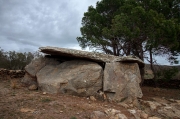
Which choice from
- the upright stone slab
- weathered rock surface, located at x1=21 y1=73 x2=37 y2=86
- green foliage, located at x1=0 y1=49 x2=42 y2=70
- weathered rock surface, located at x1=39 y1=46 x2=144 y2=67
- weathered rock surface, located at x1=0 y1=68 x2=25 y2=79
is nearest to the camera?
the upright stone slab

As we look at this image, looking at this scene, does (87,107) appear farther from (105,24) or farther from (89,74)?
(105,24)

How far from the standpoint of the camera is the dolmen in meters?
7.33

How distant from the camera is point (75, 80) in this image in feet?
24.5

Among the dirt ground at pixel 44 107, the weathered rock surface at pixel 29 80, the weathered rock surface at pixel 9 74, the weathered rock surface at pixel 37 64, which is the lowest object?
the dirt ground at pixel 44 107

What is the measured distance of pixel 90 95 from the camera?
289 inches

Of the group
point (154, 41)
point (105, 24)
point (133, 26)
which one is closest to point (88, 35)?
point (105, 24)

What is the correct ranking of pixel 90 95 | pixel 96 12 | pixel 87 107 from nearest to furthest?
pixel 87 107, pixel 90 95, pixel 96 12

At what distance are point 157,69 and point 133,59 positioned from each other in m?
5.56

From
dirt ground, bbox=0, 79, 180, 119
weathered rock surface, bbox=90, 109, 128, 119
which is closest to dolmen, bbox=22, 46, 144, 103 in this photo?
dirt ground, bbox=0, 79, 180, 119

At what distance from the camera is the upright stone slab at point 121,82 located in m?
7.32

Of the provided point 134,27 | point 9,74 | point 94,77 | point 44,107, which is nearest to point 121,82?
point 94,77

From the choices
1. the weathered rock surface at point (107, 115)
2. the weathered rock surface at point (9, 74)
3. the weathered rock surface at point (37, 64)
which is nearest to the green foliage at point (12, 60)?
the weathered rock surface at point (9, 74)

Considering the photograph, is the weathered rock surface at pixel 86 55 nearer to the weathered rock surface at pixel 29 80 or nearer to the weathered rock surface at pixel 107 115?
the weathered rock surface at pixel 29 80

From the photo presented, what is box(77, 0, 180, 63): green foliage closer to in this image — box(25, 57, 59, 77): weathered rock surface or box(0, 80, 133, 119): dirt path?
box(25, 57, 59, 77): weathered rock surface
